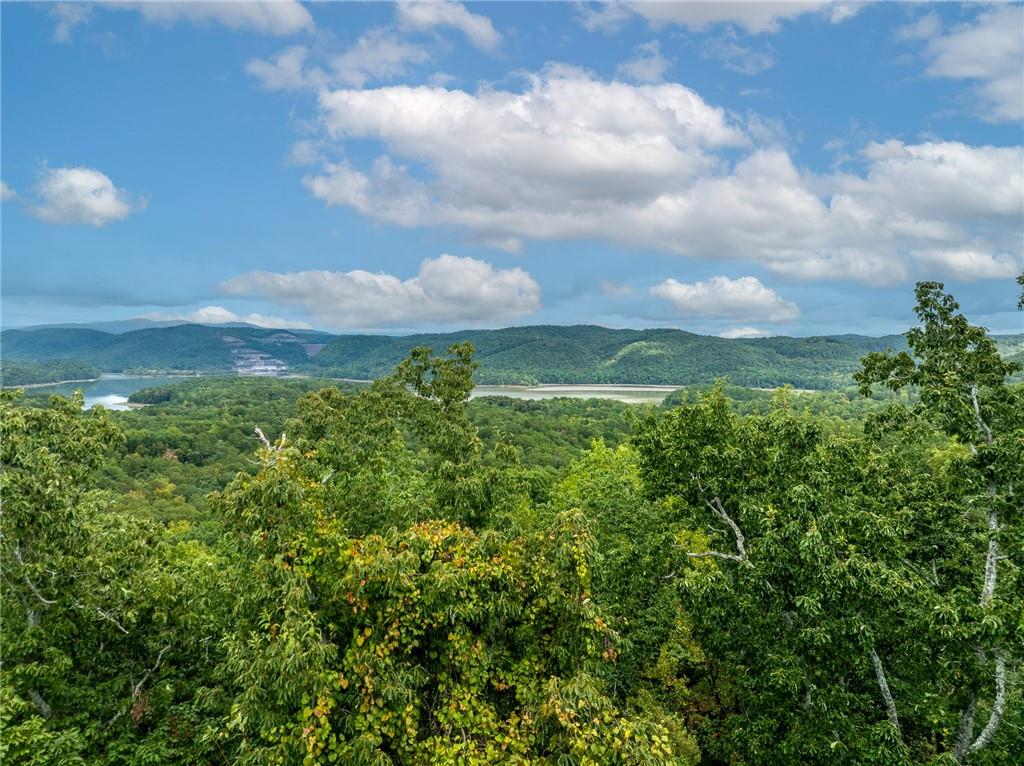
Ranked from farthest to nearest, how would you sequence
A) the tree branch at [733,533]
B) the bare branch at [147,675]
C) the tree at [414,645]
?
the tree branch at [733,533] → the bare branch at [147,675] → the tree at [414,645]

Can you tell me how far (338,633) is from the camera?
329 inches

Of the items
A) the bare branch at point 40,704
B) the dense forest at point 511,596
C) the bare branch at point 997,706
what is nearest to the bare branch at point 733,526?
the dense forest at point 511,596

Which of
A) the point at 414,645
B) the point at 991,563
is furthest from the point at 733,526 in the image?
the point at 414,645

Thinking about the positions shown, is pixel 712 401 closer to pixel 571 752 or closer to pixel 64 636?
pixel 571 752

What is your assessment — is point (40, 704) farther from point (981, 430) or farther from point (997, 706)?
point (981, 430)

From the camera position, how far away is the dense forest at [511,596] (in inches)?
287

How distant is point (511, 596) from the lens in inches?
318

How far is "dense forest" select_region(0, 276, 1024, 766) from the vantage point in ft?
24.0

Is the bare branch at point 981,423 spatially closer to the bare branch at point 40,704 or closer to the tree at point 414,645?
the tree at point 414,645

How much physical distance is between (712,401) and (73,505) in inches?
534

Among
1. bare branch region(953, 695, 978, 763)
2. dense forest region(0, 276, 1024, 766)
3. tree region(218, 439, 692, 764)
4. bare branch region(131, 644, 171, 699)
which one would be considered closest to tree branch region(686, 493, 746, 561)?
dense forest region(0, 276, 1024, 766)

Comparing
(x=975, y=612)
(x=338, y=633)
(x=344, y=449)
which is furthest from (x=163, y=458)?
(x=975, y=612)

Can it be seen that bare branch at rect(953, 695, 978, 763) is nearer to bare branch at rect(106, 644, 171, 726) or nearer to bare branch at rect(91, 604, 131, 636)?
bare branch at rect(106, 644, 171, 726)

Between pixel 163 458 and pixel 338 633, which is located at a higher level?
pixel 338 633
